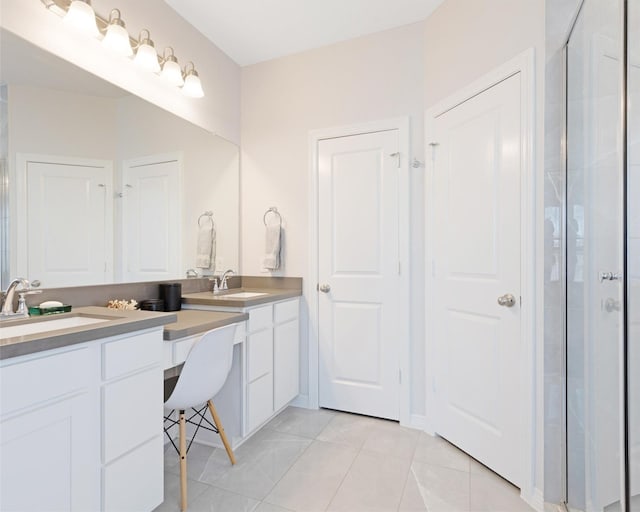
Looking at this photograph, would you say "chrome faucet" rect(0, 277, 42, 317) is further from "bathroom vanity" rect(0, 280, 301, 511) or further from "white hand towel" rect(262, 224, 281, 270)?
"white hand towel" rect(262, 224, 281, 270)

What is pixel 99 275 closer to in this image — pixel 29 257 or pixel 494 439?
pixel 29 257

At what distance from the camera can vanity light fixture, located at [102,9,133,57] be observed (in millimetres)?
1667

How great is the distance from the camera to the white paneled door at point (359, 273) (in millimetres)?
2381

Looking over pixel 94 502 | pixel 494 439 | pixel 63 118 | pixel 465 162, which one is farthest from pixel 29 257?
pixel 494 439

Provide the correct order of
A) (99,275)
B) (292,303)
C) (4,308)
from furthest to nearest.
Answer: (292,303), (99,275), (4,308)

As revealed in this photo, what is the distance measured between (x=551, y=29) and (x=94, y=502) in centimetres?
257

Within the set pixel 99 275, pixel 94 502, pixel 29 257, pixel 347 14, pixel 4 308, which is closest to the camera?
pixel 94 502

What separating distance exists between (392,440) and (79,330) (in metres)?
1.84

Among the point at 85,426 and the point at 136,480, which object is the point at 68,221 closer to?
the point at 85,426

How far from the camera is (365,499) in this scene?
1.61 meters

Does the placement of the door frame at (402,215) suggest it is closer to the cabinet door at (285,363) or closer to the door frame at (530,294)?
the cabinet door at (285,363)

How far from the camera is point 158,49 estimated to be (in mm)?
2066

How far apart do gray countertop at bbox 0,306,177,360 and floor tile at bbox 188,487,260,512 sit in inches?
34.0

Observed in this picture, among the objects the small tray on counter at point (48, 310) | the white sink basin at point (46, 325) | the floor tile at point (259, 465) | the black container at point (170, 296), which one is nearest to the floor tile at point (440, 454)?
the floor tile at point (259, 465)
